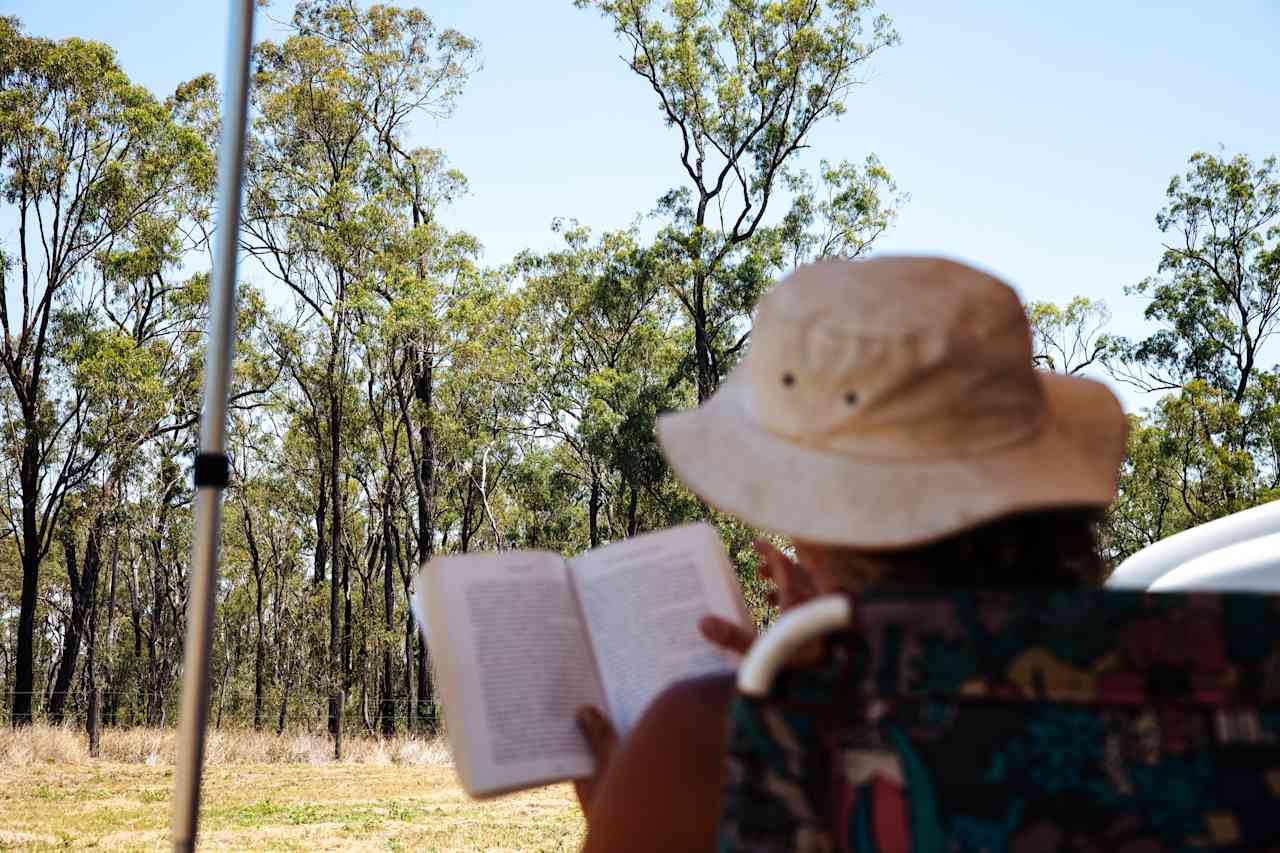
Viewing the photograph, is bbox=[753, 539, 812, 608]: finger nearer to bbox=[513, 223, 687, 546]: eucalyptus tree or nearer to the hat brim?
the hat brim

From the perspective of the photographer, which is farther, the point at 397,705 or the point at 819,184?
the point at 397,705

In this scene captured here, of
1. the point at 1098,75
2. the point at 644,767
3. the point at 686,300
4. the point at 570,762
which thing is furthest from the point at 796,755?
the point at 1098,75

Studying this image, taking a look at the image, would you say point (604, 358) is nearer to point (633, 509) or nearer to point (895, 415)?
point (633, 509)

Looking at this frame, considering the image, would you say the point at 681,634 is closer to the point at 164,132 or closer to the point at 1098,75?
the point at 164,132

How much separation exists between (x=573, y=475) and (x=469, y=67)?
19.0 feet

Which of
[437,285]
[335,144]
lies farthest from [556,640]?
[335,144]

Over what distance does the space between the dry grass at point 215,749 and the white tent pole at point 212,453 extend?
379 inches

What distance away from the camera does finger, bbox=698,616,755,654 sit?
1.00 metres

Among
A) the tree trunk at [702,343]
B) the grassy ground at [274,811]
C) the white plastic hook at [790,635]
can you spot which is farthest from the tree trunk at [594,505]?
the white plastic hook at [790,635]

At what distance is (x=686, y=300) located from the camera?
15242 mm

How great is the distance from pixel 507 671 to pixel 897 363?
18.2 inches

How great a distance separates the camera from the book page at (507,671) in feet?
3.27

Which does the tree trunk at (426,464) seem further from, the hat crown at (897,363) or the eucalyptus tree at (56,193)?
the hat crown at (897,363)

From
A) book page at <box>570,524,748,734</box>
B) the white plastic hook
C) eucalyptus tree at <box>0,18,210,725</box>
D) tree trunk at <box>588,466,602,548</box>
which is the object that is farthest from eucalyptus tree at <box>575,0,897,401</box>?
the white plastic hook
